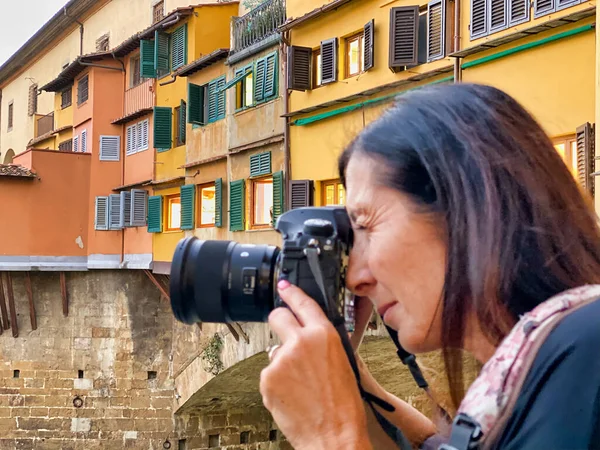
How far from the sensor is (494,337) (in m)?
0.78

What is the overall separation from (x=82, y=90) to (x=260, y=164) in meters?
6.11

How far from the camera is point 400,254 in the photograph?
83cm

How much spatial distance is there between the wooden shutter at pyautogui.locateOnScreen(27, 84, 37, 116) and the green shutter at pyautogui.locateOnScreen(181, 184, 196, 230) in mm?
9217

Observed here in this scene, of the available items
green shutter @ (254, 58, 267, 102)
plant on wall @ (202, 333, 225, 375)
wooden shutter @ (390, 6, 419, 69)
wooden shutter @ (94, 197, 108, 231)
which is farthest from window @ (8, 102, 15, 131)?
wooden shutter @ (390, 6, 419, 69)

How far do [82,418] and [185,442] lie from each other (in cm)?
173

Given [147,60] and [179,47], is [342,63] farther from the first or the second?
[147,60]

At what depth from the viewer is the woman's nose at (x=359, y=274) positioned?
942 mm

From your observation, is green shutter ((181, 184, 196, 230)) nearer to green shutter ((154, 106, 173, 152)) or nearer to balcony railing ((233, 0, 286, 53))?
green shutter ((154, 106, 173, 152))

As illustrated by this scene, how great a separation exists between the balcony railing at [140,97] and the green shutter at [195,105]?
1680mm

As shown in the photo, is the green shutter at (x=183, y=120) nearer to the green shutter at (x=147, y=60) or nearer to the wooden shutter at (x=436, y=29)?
the green shutter at (x=147, y=60)

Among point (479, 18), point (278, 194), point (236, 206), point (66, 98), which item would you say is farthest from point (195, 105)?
point (66, 98)

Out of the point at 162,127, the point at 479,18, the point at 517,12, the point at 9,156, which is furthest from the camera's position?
the point at 9,156

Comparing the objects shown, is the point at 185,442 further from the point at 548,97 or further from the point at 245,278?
the point at 245,278

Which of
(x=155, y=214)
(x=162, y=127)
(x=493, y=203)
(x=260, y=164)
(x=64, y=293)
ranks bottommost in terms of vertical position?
(x=64, y=293)
